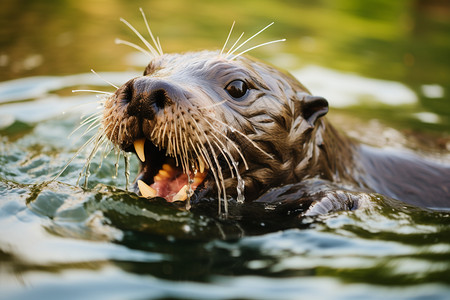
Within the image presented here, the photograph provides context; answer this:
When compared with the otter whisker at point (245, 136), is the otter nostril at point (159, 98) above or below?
above

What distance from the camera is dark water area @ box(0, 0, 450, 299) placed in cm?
314

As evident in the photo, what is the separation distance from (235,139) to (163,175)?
59 centimetres

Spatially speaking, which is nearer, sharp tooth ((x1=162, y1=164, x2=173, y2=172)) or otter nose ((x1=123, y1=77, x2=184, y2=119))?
otter nose ((x1=123, y1=77, x2=184, y2=119))

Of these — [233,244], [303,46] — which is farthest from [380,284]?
[303,46]

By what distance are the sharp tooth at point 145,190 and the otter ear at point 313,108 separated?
4.58ft

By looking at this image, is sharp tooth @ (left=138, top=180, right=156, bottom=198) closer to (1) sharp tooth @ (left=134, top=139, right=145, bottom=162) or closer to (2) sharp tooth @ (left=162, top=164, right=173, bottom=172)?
(1) sharp tooth @ (left=134, top=139, right=145, bottom=162)

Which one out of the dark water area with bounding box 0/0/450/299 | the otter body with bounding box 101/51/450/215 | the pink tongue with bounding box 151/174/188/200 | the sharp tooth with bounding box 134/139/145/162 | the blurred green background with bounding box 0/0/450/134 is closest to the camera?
the dark water area with bounding box 0/0/450/299

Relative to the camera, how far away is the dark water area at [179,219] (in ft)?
10.3

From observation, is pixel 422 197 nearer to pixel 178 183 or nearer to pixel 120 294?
pixel 178 183

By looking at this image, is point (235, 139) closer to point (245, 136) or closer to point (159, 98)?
point (245, 136)

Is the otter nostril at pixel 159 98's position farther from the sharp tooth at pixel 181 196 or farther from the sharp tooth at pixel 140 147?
the sharp tooth at pixel 181 196

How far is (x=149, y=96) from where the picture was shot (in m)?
3.72

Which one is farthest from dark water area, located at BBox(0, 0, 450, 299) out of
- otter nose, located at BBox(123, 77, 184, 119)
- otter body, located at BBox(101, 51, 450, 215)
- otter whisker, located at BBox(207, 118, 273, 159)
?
otter nose, located at BBox(123, 77, 184, 119)

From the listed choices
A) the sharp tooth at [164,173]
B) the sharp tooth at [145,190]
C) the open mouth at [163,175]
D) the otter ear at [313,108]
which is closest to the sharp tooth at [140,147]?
the open mouth at [163,175]
